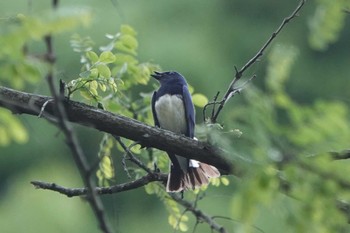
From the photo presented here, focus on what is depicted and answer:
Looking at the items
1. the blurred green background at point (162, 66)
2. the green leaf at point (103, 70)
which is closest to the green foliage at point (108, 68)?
the green leaf at point (103, 70)

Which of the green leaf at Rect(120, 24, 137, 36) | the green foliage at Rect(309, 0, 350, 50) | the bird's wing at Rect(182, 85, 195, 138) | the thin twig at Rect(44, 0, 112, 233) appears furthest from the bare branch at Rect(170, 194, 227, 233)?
the thin twig at Rect(44, 0, 112, 233)

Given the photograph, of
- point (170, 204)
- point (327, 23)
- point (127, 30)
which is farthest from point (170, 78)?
point (327, 23)

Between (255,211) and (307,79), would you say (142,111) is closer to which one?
(255,211)

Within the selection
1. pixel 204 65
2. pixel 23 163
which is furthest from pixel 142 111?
pixel 23 163

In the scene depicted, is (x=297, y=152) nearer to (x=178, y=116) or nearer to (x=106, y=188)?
(x=106, y=188)

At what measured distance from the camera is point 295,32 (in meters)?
13.0

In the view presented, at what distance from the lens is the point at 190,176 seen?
11.3 feet

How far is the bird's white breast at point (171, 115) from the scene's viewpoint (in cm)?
396

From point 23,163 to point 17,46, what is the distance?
39.7 feet

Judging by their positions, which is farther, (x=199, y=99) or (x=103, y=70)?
(x=199, y=99)

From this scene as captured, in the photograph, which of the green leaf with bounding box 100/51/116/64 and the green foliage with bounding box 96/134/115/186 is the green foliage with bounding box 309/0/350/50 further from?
the green foliage with bounding box 96/134/115/186

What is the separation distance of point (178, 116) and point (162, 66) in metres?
6.66

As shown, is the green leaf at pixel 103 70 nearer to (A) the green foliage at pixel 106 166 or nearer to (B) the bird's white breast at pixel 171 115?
(A) the green foliage at pixel 106 166

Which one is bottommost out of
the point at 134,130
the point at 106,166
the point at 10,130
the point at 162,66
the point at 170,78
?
the point at 162,66
